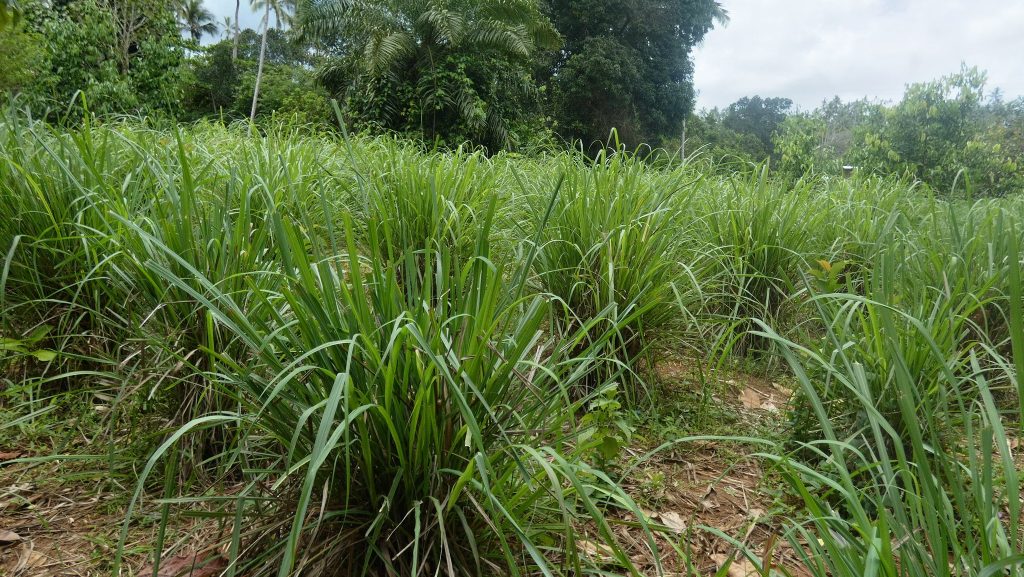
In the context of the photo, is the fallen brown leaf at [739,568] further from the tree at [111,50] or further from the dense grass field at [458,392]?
the tree at [111,50]

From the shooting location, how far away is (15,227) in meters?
1.63

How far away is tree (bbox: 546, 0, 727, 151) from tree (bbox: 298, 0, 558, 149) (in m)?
6.01

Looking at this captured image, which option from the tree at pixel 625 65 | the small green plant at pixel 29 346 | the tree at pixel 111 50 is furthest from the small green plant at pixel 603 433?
the tree at pixel 625 65

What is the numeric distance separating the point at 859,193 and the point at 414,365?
11.5 ft

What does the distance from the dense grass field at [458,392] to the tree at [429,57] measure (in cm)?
1059

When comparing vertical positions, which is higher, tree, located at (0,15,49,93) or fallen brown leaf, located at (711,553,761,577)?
tree, located at (0,15,49,93)

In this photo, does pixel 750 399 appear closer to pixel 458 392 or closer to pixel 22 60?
pixel 458 392

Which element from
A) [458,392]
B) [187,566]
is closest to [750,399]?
[458,392]

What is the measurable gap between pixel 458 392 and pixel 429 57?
12954mm

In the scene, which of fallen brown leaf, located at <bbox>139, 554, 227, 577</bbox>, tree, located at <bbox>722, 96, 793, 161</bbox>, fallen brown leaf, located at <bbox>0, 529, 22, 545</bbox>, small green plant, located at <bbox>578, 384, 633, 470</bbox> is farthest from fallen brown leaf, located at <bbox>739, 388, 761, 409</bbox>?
tree, located at <bbox>722, 96, 793, 161</bbox>

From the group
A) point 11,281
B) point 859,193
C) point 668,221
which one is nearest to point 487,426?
point 668,221

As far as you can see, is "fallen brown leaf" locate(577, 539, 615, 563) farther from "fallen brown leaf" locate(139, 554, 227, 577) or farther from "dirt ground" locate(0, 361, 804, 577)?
"fallen brown leaf" locate(139, 554, 227, 577)

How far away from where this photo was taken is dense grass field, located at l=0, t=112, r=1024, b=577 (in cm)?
88

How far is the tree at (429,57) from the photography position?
1220 centimetres
